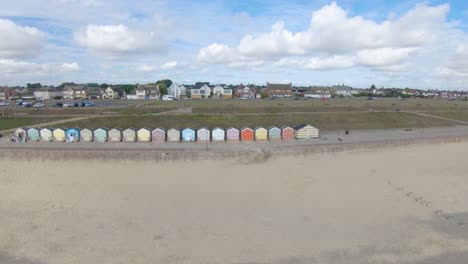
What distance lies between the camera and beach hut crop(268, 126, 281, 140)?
3008 cm

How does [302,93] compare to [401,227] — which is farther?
[302,93]

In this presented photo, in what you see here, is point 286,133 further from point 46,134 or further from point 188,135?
point 46,134

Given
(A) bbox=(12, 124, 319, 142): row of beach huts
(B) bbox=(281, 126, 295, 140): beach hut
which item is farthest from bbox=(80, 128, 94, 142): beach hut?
(B) bbox=(281, 126, 295, 140): beach hut

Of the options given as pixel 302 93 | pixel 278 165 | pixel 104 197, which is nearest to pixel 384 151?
pixel 278 165

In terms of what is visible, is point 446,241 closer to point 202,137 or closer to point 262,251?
point 262,251

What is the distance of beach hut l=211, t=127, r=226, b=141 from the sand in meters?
7.35

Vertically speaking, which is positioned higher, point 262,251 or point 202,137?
point 202,137

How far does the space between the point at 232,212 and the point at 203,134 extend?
617 inches

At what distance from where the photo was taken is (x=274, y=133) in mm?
30219

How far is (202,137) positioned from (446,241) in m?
21.0

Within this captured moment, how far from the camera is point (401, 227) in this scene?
12.9 m

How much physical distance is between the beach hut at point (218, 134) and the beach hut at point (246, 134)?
1.74 metres

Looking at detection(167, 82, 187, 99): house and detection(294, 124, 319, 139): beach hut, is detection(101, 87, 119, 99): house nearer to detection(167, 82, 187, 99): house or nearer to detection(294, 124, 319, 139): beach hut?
detection(167, 82, 187, 99): house

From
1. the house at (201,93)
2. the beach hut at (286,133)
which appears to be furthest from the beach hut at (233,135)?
the house at (201,93)
